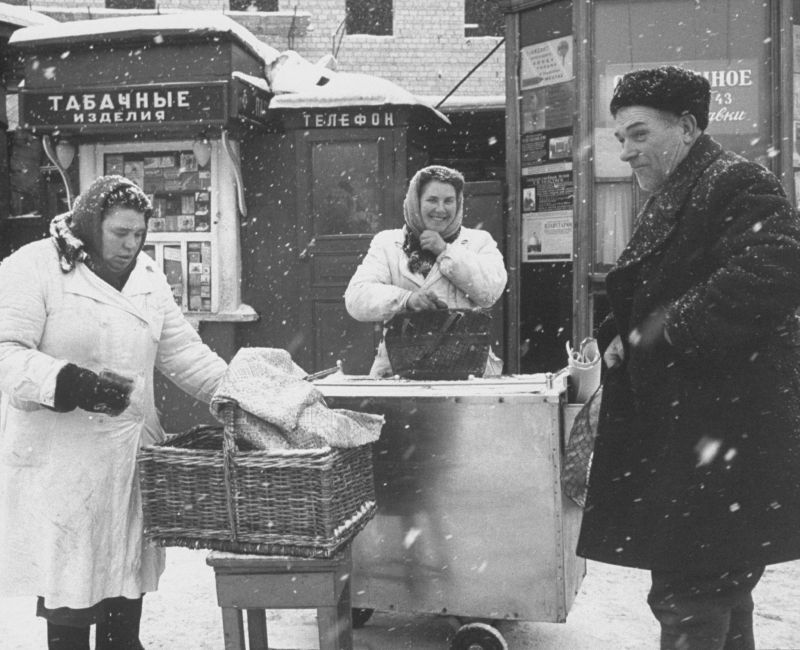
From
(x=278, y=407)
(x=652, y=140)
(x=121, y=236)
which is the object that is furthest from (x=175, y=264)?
(x=652, y=140)

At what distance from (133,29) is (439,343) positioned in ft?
16.6

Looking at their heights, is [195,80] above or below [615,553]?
above

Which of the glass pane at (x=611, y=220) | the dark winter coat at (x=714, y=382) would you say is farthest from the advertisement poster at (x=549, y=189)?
the dark winter coat at (x=714, y=382)

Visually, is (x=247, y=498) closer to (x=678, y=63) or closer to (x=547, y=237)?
(x=547, y=237)

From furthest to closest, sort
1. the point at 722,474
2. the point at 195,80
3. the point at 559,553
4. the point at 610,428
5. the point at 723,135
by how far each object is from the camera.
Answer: the point at 195,80 < the point at 723,135 < the point at 559,553 < the point at 610,428 < the point at 722,474

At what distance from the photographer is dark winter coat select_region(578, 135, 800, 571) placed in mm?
2445

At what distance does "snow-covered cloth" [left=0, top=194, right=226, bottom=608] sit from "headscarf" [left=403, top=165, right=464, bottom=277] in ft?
4.24

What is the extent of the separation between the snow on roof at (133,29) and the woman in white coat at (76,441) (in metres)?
4.51

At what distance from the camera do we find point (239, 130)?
25.7 feet

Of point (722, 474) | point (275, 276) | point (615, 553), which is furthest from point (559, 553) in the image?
point (275, 276)

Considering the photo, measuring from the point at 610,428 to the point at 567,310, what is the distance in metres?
4.18

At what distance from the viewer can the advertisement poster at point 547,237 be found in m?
6.77

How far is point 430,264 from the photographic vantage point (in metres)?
4.11

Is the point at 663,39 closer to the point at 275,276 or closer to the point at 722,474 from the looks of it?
the point at 275,276
